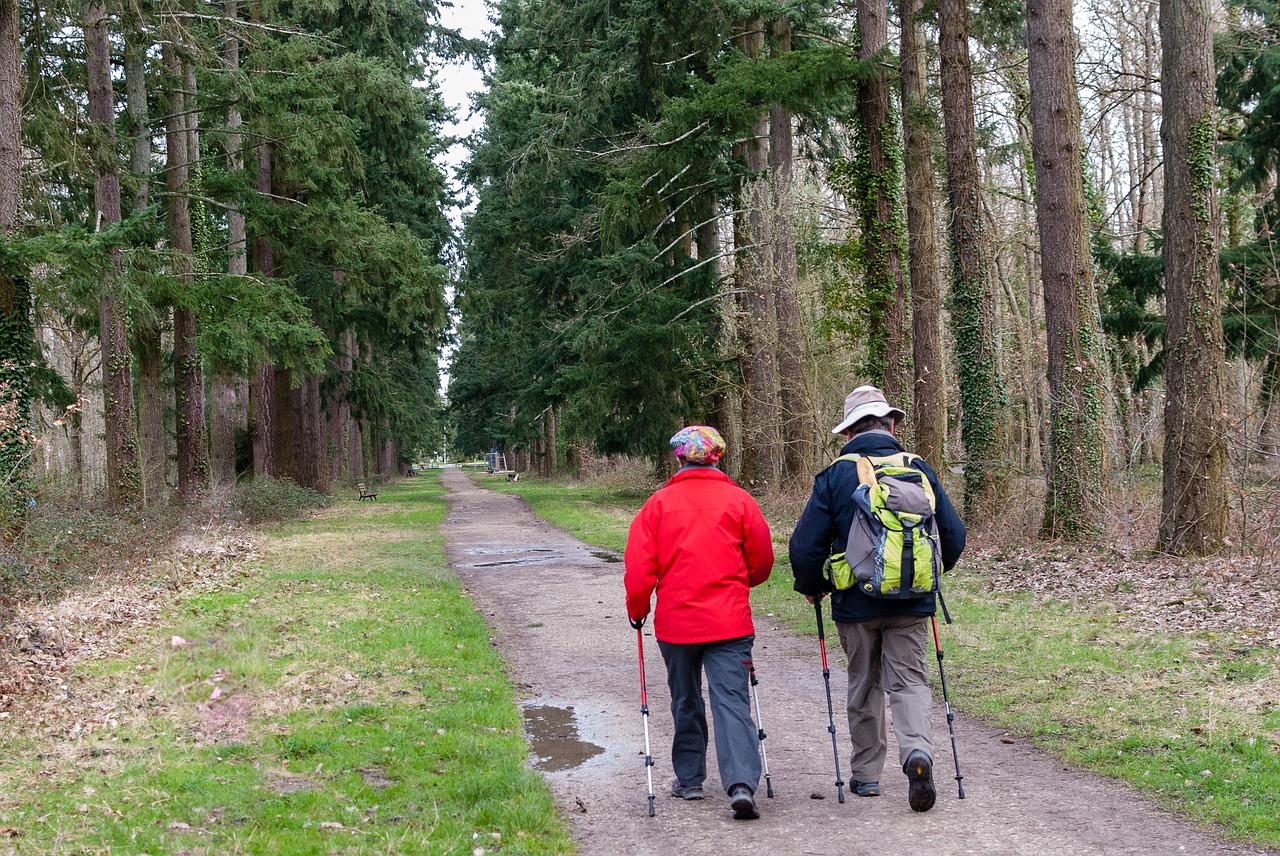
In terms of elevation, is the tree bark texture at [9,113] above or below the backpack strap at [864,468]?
above

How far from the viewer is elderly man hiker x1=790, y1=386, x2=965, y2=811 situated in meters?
5.64

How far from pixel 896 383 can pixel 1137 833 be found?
13.0 metres

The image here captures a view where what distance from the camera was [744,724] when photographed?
5.71 m

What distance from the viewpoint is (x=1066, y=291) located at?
1466 centimetres

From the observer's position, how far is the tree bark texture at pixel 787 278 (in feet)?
79.7

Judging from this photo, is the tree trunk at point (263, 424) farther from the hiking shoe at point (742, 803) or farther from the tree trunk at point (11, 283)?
the hiking shoe at point (742, 803)

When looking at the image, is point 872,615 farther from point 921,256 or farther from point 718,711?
point 921,256

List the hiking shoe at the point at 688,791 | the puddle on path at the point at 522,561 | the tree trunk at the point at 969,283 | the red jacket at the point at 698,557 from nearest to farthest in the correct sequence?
→ the red jacket at the point at 698,557 → the hiking shoe at the point at 688,791 → the tree trunk at the point at 969,283 → the puddle on path at the point at 522,561

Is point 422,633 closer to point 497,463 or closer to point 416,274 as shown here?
point 416,274

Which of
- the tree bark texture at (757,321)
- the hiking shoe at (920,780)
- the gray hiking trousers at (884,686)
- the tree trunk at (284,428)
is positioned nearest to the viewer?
the hiking shoe at (920,780)

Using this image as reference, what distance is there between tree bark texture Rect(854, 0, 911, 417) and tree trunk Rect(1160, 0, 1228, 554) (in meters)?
5.06

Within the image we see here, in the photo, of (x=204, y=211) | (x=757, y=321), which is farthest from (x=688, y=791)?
(x=204, y=211)

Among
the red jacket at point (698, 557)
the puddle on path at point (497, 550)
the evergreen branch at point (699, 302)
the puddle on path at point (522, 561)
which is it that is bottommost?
the puddle on path at point (522, 561)

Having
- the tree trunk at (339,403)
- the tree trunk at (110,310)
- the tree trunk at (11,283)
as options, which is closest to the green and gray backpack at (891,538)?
the tree trunk at (11,283)
